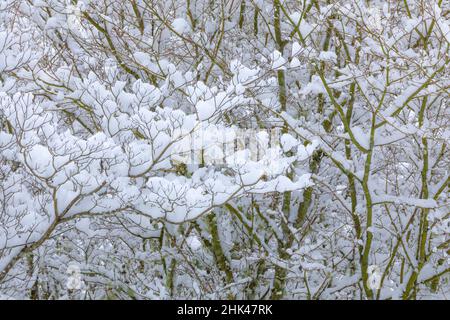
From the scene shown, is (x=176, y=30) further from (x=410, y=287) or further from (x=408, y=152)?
(x=410, y=287)

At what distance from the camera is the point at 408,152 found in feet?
15.1

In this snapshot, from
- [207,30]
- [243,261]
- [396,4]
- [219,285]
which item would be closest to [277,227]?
[243,261]

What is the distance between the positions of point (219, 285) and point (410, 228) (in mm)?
1806

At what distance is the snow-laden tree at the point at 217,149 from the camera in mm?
3045

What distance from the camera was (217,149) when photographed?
356 centimetres

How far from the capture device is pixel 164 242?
15.3 ft

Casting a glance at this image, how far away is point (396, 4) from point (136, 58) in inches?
94.7

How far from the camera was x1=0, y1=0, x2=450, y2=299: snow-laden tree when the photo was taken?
3.04 m

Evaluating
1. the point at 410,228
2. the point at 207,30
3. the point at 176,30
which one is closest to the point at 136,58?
the point at 176,30
